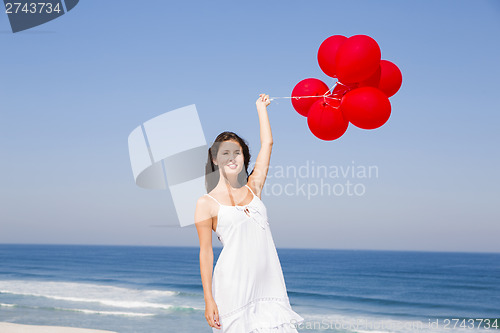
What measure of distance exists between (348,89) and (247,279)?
1.87m

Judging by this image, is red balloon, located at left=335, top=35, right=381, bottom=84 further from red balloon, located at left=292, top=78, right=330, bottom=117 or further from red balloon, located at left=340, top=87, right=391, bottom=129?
red balloon, located at left=292, top=78, right=330, bottom=117

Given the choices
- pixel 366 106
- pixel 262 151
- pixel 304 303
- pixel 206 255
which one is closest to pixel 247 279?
pixel 206 255

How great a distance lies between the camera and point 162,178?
17.6 ft

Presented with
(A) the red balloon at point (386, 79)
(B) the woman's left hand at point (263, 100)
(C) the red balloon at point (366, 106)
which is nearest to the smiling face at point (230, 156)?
(B) the woman's left hand at point (263, 100)

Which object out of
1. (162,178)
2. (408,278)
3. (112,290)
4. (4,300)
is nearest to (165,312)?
(4,300)

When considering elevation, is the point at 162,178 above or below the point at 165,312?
above

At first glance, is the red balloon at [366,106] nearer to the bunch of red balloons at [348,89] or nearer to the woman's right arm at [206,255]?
the bunch of red balloons at [348,89]

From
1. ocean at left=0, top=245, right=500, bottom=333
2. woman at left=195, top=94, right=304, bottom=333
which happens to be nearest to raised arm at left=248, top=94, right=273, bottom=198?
woman at left=195, top=94, right=304, bottom=333

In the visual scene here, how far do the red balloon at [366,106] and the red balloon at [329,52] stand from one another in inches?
15.3

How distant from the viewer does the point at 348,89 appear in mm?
4164

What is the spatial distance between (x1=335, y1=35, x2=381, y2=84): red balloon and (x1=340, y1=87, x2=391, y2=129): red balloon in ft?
0.42

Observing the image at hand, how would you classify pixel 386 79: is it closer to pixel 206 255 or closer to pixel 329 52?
pixel 329 52

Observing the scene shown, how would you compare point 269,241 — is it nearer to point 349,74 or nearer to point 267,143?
Result: point 267,143

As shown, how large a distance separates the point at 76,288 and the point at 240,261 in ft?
71.5
